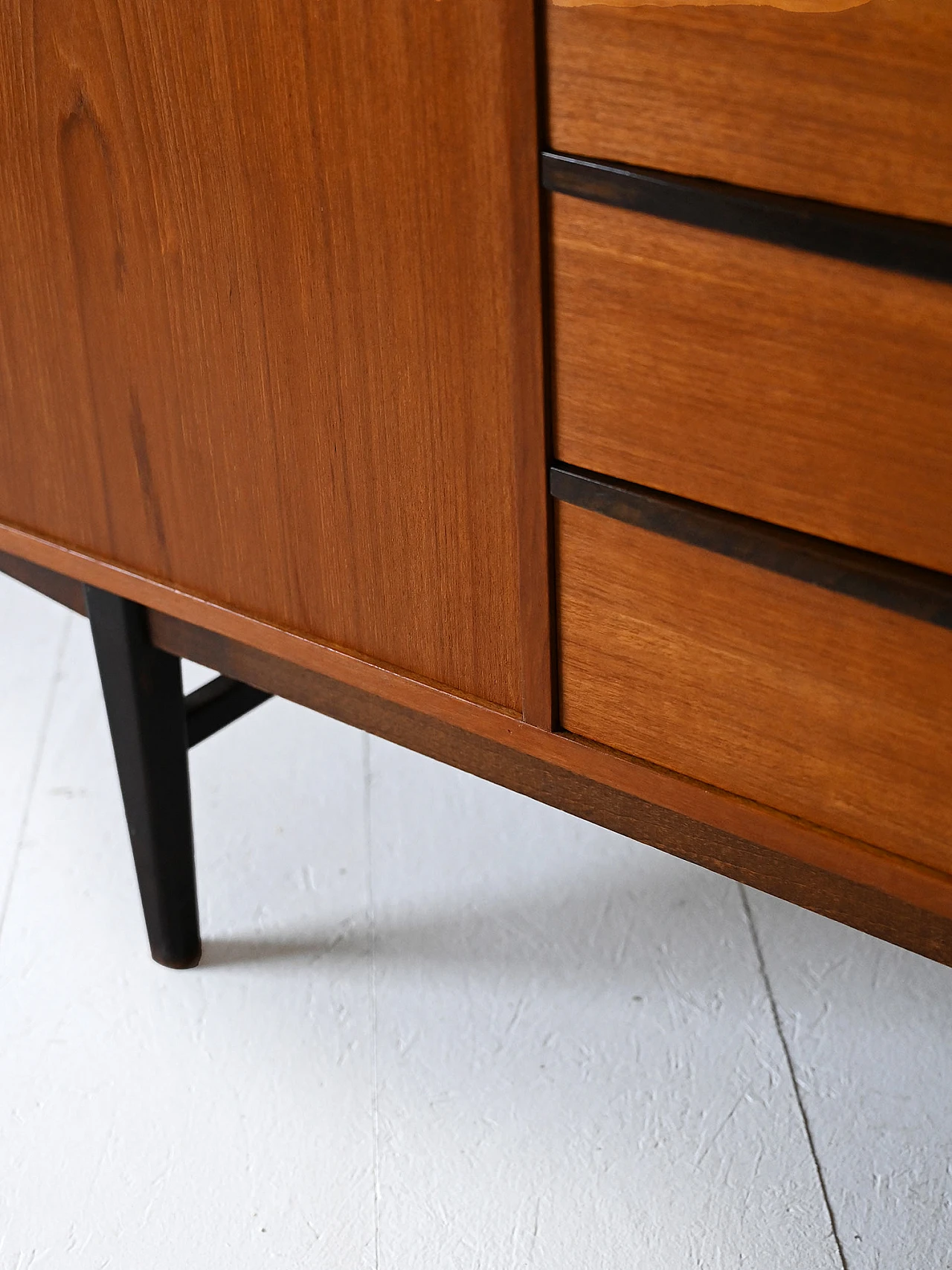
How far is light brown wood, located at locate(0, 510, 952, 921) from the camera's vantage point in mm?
636

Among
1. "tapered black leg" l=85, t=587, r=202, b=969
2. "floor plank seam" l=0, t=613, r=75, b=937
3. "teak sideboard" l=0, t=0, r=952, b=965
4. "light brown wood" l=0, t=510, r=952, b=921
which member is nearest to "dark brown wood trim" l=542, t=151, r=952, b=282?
"teak sideboard" l=0, t=0, r=952, b=965

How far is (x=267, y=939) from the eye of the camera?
111 cm

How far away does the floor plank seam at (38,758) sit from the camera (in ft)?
3.82

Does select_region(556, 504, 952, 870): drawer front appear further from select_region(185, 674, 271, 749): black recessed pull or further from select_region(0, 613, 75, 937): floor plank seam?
select_region(0, 613, 75, 937): floor plank seam

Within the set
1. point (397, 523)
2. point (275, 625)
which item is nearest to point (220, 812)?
point (275, 625)

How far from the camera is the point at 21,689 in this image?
4.63 feet

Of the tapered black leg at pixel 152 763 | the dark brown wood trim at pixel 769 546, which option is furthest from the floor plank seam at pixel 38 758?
the dark brown wood trim at pixel 769 546

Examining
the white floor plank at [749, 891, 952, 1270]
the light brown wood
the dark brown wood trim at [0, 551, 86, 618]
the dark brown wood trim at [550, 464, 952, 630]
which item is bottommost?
the white floor plank at [749, 891, 952, 1270]

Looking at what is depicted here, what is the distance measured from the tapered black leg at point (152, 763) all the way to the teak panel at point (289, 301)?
0.09 metres

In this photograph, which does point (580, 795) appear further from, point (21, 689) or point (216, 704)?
point (21, 689)

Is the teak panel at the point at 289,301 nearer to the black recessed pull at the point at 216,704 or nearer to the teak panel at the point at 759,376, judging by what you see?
the teak panel at the point at 759,376

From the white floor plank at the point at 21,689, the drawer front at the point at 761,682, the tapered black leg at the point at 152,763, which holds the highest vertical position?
the drawer front at the point at 761,682

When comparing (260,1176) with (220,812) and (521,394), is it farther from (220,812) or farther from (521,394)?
(521,394)

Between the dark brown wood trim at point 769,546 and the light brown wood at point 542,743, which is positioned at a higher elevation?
the dark brown wood trim at point 769,546
